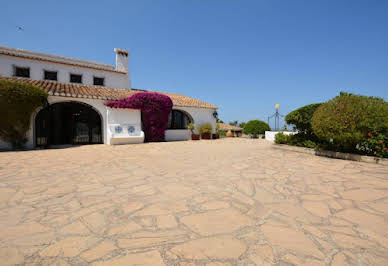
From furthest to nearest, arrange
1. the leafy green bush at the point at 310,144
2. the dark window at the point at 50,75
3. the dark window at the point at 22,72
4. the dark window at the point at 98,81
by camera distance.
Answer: the dark window at the point at 98,81, the dark window at the point at 50,75, the dark window at the point at 22,72, the leafy green bush at the point at 310,144

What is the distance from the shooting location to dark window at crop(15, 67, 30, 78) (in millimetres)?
13109

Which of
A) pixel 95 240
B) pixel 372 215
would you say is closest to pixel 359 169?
pixel 372 215

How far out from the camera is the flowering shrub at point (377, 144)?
214 inches

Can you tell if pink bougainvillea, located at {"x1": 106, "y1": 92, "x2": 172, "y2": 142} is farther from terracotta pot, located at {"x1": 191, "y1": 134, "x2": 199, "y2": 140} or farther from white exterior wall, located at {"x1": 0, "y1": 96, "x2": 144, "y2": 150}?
terracotta pot, located at {"x1": 191, "y1": 134, "x2": 199, "y2": 140}

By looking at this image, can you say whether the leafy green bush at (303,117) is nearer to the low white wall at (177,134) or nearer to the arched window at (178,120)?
the low white wall at (177,134)

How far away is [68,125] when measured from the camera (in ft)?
45.7

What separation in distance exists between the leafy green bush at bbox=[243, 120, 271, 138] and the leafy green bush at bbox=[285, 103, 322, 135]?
10.6 metres

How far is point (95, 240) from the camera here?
1.80m

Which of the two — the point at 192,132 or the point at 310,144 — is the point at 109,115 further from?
the point at 310,144

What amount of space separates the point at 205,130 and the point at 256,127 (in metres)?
6.61

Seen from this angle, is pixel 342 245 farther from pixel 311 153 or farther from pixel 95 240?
pixel 311 153

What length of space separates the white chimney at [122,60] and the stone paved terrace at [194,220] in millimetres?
15622

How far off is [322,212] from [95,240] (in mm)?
2841

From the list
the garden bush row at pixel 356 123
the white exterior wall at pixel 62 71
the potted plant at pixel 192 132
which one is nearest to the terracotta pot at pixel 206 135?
the potted plant at pixel 192 132
